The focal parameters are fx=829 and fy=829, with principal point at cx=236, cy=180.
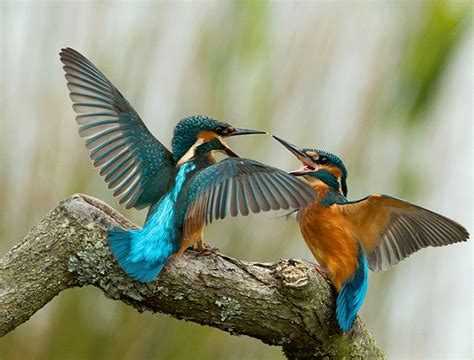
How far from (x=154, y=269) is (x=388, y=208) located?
561 mm

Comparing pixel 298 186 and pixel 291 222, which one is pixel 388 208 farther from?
pixel 291 222

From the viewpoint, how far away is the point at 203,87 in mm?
2672

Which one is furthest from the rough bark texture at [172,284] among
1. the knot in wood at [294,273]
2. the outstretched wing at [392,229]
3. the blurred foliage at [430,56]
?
the blurred foliage at [430,56]

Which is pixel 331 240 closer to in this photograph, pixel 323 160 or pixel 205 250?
pixel 323 160

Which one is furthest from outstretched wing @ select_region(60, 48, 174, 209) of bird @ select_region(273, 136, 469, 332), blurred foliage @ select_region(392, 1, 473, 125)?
blurred foliage @ select_region(392, 1, 473, 125)

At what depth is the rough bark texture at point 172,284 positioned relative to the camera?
1.41 m

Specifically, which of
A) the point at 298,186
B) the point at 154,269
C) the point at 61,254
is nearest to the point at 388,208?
the point at 298,186

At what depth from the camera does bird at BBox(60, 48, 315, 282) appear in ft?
4.56

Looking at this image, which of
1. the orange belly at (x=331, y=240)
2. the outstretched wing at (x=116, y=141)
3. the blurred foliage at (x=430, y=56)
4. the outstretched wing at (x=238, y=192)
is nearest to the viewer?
the outstretched wing at (x=238, y=192)

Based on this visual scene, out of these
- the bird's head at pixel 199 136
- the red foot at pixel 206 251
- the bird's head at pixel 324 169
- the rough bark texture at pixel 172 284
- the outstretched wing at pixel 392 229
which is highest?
the bird's head at pixel 199 136

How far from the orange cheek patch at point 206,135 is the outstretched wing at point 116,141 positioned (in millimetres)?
78

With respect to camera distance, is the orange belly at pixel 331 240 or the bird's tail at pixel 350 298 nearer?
the bird's tail at pixel 350 298

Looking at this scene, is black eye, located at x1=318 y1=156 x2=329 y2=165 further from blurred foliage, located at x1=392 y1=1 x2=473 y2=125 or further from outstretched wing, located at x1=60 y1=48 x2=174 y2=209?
blurred foliage, located at x1=392 y1=1 x2=473 y2=125

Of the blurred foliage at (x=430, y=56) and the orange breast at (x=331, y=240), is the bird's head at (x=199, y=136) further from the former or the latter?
the blurred foliage at (x=430, y=56)
